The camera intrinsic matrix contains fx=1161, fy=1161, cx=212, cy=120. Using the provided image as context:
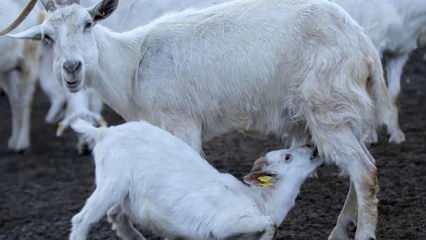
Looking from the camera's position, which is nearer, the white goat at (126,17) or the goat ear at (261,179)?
the goat ear at (261,179)

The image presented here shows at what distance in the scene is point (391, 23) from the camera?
10.1 metres

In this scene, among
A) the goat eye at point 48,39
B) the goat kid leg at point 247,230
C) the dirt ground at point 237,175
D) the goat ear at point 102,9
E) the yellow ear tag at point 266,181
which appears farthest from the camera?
the dirt ground at point 237,175

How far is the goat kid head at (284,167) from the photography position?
657cm

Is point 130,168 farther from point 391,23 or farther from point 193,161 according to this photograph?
point 391,23

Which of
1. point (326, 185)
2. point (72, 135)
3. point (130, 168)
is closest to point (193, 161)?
point (130, 168)

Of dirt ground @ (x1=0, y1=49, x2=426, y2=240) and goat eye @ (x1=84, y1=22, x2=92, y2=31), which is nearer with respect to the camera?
goat eye @ (x1=84, y1=22, x2=92, y2=31)

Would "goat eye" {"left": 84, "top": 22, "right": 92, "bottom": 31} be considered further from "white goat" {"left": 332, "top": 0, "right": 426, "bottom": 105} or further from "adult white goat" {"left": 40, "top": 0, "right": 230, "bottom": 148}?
"white goat" {"left": 332, "top": 0, "right": 426, "bottom": 105}

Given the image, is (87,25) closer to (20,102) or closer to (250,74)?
(250,74)

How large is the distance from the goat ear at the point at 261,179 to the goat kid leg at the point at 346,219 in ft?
2.24

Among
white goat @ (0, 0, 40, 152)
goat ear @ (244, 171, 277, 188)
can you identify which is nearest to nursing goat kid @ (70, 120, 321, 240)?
goat ear @ (244, 171, 277, 188)

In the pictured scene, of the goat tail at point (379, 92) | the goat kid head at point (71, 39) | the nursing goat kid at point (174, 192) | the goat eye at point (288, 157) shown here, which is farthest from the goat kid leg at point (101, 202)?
the goat tail at point (379, 92)

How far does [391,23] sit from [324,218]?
290 centimetres

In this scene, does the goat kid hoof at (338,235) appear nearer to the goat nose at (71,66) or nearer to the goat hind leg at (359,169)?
the goat hind leg at (359,169)

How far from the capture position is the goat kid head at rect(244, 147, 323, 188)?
21.6 feet
